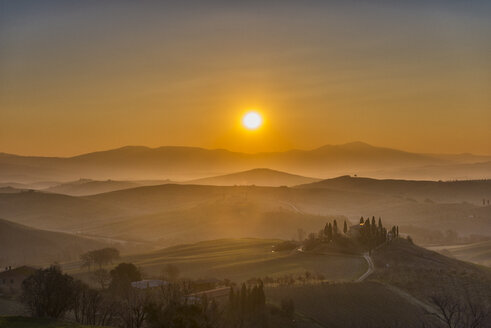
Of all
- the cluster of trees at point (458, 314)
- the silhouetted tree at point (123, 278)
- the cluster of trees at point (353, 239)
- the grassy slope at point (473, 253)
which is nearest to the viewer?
the cluster of trees at point (458, 314)

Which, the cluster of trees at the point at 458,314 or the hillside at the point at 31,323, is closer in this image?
the hillside at the point at 31,323

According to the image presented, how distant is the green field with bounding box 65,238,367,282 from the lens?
104 meters

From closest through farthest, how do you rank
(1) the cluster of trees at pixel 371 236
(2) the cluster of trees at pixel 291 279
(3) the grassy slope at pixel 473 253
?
1. (2) the cluster of trees at pixel 291 279
2. (1) the cluster of trees at pixel 371 236
3. (3) the grassy slope at pixel 473 253

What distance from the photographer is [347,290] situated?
82875 millimetres

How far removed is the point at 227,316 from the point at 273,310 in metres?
5.66

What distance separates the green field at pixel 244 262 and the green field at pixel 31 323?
54653 mm

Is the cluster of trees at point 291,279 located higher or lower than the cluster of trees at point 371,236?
lower

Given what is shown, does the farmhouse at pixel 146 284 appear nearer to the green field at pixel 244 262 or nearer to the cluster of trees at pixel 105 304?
the cluster of trees at pixel 105 304

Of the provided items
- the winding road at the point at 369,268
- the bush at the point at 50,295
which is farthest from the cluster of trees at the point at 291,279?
the bush at the point at 50,295

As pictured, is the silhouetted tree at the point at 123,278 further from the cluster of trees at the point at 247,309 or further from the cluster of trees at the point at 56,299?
the cluster of trees at the point at 247,309

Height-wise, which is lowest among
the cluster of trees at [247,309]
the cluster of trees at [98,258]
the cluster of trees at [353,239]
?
the cluster of trees at [247,309]

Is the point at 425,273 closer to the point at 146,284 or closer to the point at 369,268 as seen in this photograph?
the point at 369,268

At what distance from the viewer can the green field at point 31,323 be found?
47156 millimetres

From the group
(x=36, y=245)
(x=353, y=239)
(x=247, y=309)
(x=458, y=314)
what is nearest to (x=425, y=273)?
(x=458, y=314)
